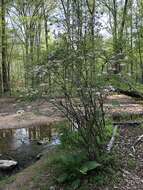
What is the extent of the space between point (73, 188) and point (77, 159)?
0.45 meters

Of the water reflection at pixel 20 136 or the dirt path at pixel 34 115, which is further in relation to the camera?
the dirt path at pixel 34 115

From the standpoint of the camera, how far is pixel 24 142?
9.08 metres

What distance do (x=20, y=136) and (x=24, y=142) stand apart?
0.83 metres

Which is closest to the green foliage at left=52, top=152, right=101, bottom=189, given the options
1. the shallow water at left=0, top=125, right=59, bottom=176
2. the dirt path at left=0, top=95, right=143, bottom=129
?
the shallow water at left=0, top=125, right=59, bottom=176

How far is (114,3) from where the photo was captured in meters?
24.0

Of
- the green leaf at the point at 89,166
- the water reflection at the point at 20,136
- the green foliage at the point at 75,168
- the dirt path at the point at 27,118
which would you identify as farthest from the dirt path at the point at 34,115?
the green leaf at the point at 89,166

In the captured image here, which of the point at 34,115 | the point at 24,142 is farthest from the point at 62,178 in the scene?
the point at 34,115

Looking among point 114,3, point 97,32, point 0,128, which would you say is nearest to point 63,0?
point 97,32

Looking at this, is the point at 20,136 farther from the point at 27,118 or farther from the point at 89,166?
the point at 89,166

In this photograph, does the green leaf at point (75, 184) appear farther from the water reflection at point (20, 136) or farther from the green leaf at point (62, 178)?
the water reflection at point (20, 136)

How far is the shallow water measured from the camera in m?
7.68

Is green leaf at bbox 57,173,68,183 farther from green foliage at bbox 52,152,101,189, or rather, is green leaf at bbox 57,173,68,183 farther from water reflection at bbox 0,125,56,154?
water reflection at bbox 0,125,56,154

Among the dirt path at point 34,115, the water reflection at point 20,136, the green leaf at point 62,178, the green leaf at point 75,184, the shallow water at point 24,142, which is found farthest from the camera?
the dirt path at point 34,115

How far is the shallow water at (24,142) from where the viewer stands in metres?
7.68
